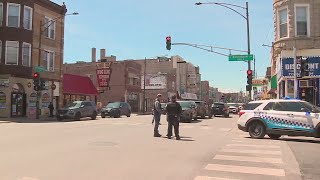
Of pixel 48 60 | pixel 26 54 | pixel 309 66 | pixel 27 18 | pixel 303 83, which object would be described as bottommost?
pixel 303 83

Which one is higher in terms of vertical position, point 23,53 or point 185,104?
point 23,53

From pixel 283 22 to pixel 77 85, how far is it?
28.1 m

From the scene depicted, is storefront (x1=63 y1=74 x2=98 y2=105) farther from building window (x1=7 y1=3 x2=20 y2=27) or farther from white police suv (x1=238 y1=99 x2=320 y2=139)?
white police suv (x1=238 y1=99 x2=320 y2=139)

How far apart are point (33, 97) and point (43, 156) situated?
3001cm

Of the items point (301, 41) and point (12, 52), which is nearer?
point (301, 41)

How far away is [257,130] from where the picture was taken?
18.5m

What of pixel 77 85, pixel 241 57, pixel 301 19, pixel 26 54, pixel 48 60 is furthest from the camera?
pixel 77 85

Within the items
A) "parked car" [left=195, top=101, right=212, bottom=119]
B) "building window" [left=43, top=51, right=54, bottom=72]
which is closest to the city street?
"parked car" [left=195, top=101, right=212, bottom=119]

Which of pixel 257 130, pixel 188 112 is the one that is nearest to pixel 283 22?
pixel 188 112

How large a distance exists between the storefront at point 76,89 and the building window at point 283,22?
84.4 ft

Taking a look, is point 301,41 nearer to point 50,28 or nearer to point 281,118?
point 281,118

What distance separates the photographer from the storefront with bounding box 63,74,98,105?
157 ft

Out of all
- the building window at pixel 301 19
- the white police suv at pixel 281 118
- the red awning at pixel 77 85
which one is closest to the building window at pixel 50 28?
the red awning at pixel 77 85

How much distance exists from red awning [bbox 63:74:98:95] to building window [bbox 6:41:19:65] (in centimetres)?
956
